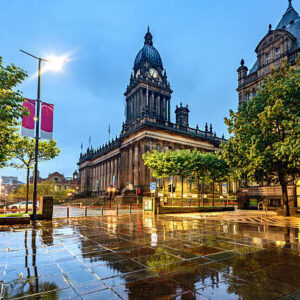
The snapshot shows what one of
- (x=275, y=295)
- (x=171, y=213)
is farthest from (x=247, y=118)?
(x=275, y=295)

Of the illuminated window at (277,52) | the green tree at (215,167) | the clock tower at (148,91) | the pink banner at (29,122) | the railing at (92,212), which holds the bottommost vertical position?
the railing at (92,212)

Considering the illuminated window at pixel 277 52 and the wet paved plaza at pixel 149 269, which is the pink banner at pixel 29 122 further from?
the illuminated window at pixel 277 52

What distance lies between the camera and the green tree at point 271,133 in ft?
55.0

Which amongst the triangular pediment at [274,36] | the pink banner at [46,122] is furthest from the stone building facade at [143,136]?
the pink banner at [46,122]

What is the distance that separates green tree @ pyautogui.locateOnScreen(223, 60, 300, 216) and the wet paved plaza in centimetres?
1033

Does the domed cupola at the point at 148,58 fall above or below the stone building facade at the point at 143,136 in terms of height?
above

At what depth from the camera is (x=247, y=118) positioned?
21859 millimetres

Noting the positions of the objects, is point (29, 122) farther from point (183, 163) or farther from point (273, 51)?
point (273, 51)

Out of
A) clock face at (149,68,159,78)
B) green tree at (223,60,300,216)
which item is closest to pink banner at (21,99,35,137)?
green tree at (223,60,300,216)

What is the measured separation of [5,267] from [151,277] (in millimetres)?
3677

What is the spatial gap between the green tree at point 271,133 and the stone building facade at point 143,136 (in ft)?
89.2

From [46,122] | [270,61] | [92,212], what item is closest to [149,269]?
[46,122]

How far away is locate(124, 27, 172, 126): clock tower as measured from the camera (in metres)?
67.6

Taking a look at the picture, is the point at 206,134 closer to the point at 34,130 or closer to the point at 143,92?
the point at 143,92
